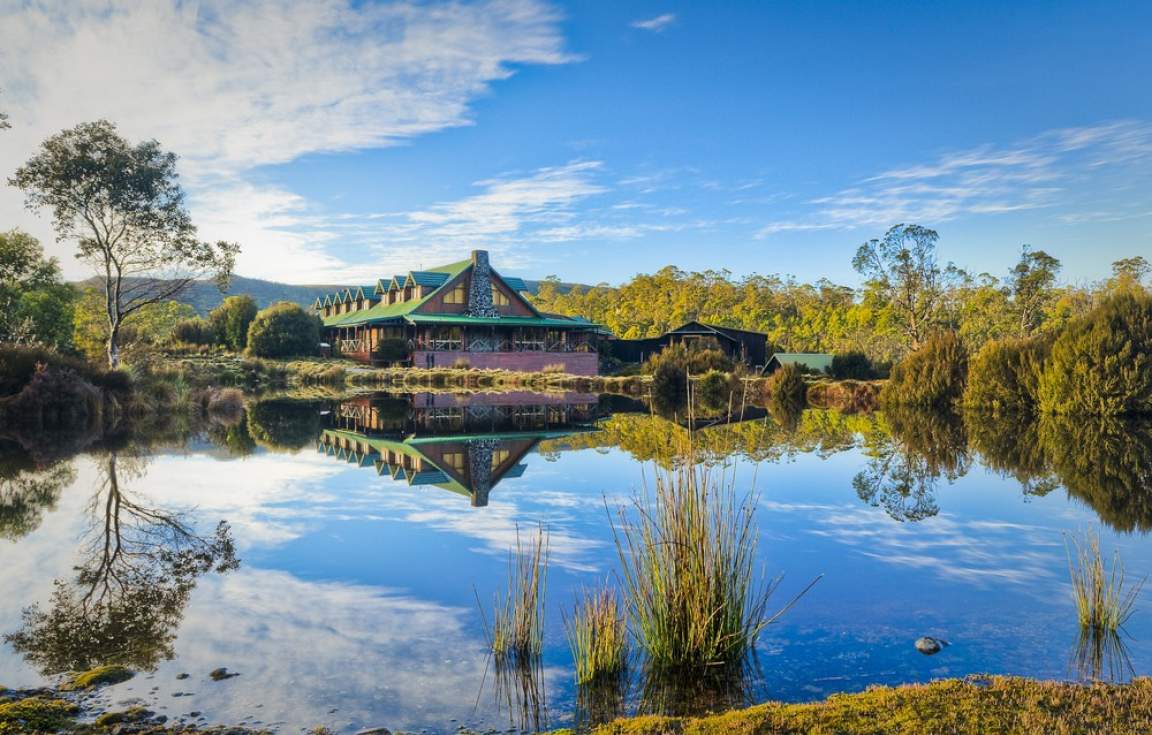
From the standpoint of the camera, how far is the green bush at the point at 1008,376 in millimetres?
20062

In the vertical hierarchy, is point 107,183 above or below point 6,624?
above

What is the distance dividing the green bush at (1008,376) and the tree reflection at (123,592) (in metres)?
20.0

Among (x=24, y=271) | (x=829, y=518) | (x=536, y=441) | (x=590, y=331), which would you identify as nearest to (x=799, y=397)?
(x=536, y=441)

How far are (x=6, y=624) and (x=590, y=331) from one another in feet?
148

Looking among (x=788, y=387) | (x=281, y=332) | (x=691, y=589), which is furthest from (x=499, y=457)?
(x=281, y=332)

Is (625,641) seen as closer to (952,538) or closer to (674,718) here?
(674,718)

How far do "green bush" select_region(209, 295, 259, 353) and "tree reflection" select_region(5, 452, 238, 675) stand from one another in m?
42.0

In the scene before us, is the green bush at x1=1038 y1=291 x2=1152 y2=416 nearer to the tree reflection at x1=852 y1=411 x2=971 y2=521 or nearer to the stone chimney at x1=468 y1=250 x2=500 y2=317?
the tree reflection at x1=852 y1=411 x2=971 y2=521

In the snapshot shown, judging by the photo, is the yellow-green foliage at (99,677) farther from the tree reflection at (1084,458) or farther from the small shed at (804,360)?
the small shed at (804,360)

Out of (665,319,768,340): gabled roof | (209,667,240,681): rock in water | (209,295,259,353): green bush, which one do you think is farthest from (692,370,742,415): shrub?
(209,295,259,353): green bush

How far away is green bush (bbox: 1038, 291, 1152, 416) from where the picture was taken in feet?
57.8

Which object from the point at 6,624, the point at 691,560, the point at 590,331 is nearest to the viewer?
the point at 691,560

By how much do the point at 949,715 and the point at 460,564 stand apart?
4.07 m

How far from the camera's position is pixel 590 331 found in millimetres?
49594
